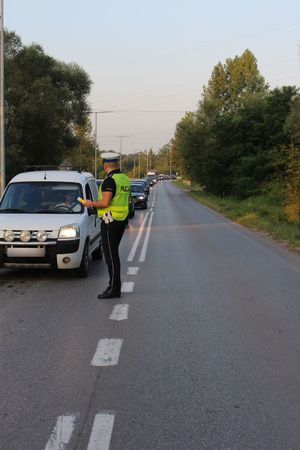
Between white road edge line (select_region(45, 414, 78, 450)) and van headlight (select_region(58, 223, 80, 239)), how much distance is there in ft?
16.7

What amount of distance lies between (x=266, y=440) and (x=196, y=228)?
54.9 feet

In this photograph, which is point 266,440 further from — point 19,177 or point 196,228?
point 196,228

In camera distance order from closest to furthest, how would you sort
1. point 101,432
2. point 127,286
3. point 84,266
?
1. point 101,432
2. point 127,286
3. point 84,266

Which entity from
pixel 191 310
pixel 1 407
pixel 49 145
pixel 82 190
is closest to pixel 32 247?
pixel 82 190

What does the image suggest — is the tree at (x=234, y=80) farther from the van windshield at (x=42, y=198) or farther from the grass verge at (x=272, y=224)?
the van windshield at (x=42, y=198)

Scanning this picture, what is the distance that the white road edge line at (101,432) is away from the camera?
346 cm

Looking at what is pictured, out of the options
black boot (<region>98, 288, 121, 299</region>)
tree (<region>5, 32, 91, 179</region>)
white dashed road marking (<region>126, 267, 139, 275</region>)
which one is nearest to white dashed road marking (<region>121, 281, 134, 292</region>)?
black boot (<region>98, 288, 121, 299</region>)

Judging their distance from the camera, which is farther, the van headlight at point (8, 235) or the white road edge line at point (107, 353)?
the van headlight at point (8, 235)

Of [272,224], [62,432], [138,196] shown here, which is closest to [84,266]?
[62,432]

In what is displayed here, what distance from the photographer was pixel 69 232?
8.84 meters

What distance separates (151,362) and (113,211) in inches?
125

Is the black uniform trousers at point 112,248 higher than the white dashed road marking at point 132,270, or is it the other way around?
the black uniform trousers at point 112,248

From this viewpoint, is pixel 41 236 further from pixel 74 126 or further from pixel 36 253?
pixel 74 126

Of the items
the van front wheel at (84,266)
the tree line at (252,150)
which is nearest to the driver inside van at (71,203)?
the van front wheel at (84,266)
